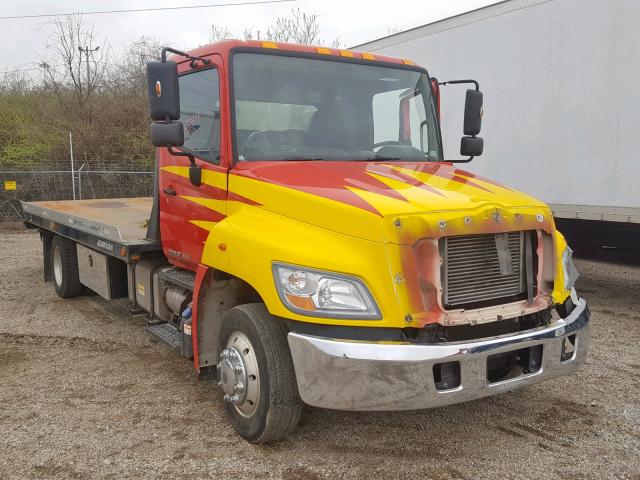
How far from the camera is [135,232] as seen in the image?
5.72 m

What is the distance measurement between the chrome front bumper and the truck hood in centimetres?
57

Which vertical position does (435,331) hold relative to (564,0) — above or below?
below

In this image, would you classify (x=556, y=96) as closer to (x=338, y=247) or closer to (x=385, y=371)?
(x=338, y=247)

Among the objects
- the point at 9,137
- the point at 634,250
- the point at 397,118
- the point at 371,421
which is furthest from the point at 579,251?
the point at 9,137

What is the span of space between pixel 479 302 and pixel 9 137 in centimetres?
1972

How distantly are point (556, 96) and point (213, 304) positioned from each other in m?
4.94

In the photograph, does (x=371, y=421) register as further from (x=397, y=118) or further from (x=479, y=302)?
(x=397, y=118)

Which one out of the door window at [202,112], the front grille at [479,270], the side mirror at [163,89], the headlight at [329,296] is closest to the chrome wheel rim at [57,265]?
the door window at [202,112]

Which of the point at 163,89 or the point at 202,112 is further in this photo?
the point at 202,112

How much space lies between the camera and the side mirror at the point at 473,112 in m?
4.84

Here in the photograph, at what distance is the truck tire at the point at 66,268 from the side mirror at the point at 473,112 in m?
4.86

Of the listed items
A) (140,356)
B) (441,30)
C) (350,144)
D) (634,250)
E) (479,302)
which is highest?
(441,30)

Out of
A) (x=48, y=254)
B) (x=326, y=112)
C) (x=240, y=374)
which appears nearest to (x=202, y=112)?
(x=326, y=112)

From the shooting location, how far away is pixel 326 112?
13.7 feet
